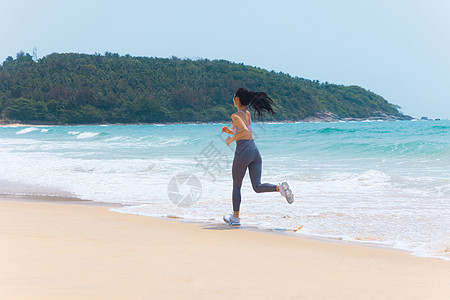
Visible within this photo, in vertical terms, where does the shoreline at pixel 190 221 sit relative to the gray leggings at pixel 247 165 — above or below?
below

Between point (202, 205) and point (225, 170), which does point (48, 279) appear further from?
point (225, 170)

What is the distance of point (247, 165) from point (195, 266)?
2.37 metres

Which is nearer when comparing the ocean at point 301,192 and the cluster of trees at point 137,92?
the ocean at point 301,192

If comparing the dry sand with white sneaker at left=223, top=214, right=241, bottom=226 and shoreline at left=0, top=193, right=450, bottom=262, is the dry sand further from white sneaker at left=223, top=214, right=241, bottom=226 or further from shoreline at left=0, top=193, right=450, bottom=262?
white sneaker at left=223, top=214, right=241, bottom=226

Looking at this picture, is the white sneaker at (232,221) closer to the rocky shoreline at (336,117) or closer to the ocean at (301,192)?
the ocean at (301,192)

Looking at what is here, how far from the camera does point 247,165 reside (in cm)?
601

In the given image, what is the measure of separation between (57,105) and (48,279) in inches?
4695

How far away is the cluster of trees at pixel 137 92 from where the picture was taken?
114812 millimetres

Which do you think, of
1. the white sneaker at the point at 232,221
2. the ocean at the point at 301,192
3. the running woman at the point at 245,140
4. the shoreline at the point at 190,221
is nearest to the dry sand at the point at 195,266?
the shoreline at the point at 190,221

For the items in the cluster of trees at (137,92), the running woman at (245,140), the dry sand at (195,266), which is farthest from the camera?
the cluster of trees at (137,92)

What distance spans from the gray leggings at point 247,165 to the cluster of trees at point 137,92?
334ft

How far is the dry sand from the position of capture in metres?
3.17

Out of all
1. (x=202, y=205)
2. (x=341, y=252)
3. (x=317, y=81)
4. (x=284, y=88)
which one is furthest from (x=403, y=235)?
(x=317, y=81)

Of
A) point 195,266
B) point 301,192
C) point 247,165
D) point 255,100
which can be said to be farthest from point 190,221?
point 301,192
